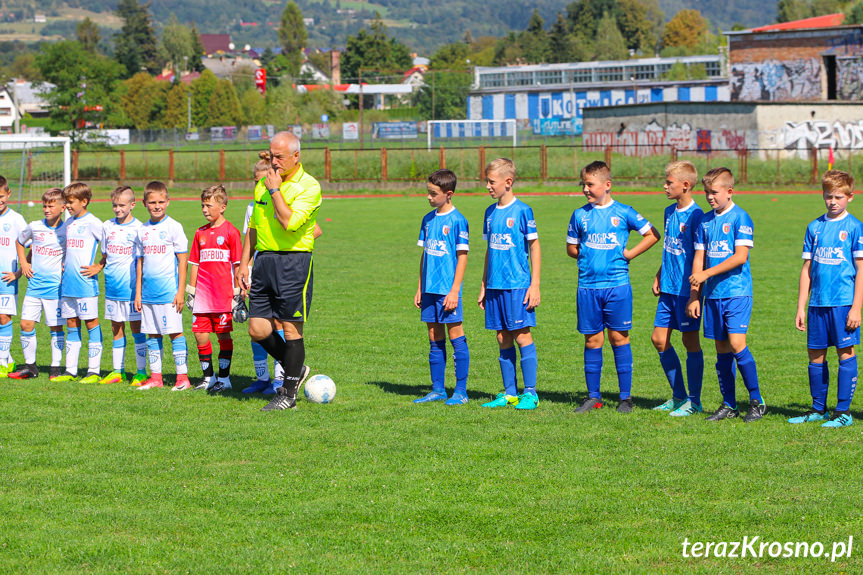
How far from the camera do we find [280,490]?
5703 millimetres

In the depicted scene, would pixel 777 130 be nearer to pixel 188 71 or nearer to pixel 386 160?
pixel 386 160

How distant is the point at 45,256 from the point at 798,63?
59.6 m

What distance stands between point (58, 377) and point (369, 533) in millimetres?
5589

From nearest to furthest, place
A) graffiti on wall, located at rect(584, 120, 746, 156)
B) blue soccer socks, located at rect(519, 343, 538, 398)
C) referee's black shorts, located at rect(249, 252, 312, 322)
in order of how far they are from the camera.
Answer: referee's black shorts, located at rect(249, 252, 312, 322), blue soccer socks, located at rect(519, 343, 538, 398), graffiti on wall, located at rect(584, 120, 746, 156)

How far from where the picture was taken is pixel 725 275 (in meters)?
7.34

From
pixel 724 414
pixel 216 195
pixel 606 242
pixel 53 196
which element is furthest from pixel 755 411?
pixel 53 196

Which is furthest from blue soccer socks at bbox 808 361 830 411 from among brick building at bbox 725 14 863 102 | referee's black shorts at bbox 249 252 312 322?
brick building at bbox 725 14 863 102

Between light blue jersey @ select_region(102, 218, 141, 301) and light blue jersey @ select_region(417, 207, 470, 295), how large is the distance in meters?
3.02

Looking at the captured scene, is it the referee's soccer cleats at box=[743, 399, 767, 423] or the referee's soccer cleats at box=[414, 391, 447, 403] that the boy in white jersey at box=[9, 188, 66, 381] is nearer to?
the referee's soccer cleats at box=[414, 391, 447, 403]

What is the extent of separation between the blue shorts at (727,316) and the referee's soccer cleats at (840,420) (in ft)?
3.21

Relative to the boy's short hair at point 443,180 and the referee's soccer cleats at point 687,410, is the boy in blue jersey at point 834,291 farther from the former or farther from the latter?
the boy's short hair at point 443,180

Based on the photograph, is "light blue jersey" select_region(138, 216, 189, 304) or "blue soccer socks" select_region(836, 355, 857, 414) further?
"light blue jersey" select_region(138, 216, 189, 304)

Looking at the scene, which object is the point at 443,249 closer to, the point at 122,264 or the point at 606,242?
the point at 606,242

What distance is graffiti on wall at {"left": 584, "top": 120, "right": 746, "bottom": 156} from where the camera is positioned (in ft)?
162
